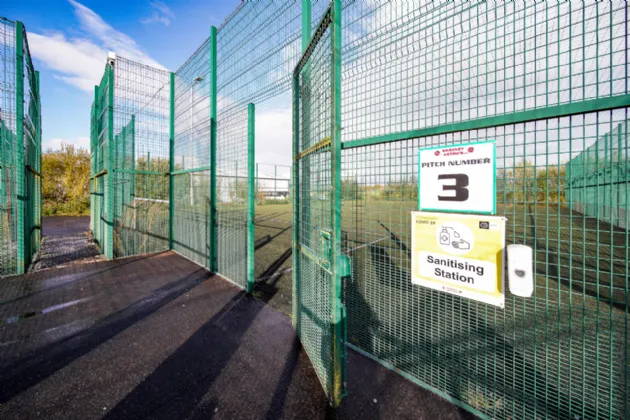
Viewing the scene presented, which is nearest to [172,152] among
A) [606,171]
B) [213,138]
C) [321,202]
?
[213,138]

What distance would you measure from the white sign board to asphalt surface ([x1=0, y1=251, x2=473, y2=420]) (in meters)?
1.65

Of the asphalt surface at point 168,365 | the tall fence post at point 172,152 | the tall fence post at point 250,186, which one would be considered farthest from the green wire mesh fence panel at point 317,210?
the tall fence post at point 172,152

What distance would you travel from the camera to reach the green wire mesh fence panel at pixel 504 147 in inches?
→ 62.9

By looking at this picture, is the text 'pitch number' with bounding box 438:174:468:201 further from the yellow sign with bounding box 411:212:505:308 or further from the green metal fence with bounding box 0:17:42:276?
the green metal fence with bounding box 0:17:42:276

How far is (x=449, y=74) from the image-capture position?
2111 mm

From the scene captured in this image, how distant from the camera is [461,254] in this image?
196cm

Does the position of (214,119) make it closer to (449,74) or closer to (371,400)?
(449,74)

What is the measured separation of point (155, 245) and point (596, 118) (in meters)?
8.58

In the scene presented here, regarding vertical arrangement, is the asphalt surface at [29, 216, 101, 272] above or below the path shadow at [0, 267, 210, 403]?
above

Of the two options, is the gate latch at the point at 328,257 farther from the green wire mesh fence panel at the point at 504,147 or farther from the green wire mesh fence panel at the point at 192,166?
the green wire mesh fence panel at the point at 192,166

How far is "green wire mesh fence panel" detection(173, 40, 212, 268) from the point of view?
5879 millimetres

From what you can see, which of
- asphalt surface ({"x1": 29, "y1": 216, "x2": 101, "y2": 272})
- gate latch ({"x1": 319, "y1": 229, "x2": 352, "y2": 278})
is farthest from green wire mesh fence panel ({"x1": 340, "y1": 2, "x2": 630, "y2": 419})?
asphalt surface ({"x1": 29, "y1": 216, "x2": 101, "y2": 272})

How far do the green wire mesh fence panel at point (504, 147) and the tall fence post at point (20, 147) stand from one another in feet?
21.6

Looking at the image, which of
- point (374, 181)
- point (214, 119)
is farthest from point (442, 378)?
point (214, 119)
